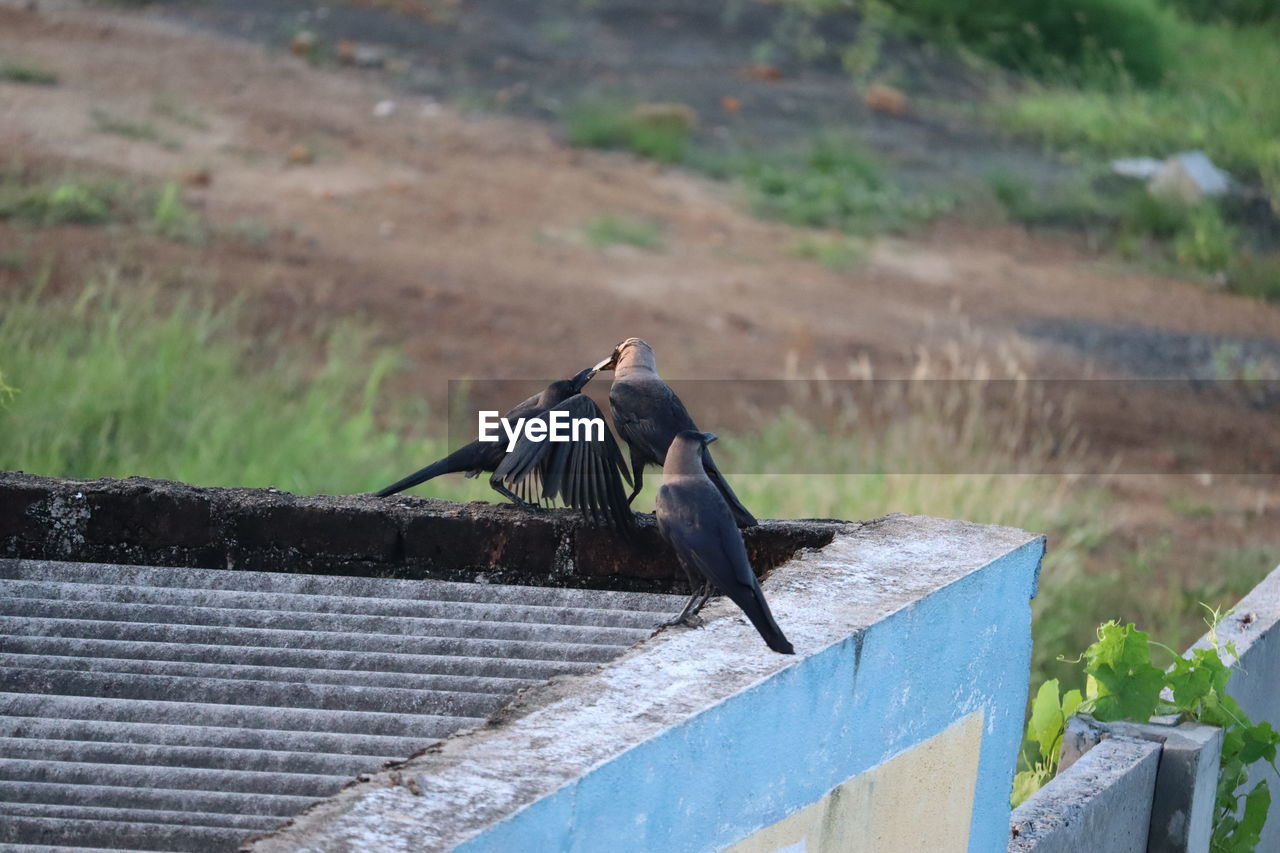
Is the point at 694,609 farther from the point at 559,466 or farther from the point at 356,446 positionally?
the point at 356,446

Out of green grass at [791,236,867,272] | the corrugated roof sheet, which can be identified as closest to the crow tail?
the corrugated roof sheet

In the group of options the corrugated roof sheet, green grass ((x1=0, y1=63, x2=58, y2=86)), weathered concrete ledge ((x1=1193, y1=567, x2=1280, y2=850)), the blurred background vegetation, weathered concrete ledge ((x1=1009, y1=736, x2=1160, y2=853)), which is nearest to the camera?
the corrugated roof sheet

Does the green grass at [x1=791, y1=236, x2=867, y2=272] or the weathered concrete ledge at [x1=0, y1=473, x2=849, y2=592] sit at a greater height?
the green grass at [x1=791, y1=236, x2=867, y2=272]

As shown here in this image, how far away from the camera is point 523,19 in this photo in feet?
61.4

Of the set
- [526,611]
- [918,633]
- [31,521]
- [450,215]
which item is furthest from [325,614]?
[450,215]

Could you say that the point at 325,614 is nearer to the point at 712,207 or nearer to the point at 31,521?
the point at 31,521

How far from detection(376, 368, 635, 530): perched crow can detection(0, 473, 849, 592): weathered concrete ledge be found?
66 millimetres

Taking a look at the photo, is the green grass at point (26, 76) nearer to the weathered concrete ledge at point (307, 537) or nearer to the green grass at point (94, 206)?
the green grass at point (94, 206)

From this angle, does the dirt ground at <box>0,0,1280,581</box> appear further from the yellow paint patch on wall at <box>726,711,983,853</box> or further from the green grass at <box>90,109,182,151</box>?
the yellow paint patch on wall at <box>726,711,983,853</box>

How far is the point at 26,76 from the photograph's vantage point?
15.4 meters

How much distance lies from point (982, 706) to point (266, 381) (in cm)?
751

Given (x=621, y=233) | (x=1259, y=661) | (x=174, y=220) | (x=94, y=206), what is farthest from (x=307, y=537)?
(x=621, y=233)

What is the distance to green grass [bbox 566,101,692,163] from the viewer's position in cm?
1619

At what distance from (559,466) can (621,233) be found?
1114cm
